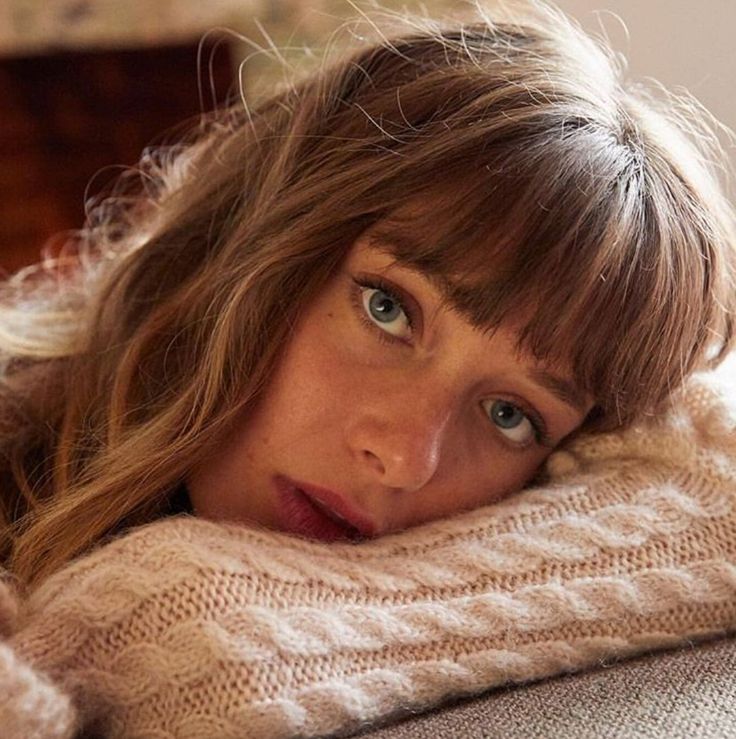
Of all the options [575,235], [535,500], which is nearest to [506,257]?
[575,235]

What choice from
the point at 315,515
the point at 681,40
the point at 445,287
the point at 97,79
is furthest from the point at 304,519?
the point at 97,79

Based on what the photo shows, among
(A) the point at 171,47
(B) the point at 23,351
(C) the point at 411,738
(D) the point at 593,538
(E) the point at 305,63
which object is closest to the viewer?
(C) the point at 411,738

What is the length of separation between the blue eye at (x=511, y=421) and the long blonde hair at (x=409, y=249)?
61 mm

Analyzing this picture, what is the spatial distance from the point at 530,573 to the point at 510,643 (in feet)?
0.17

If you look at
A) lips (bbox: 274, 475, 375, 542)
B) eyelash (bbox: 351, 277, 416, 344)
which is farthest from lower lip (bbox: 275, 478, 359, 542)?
eyelash (bbox: 351, 277, 416, 344)

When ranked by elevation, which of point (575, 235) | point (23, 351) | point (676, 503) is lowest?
point (23, 351)

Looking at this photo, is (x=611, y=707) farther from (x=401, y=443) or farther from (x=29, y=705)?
(x=29, y=705)

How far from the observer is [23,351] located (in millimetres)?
984

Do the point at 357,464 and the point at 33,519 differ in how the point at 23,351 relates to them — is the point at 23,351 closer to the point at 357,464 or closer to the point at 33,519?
the point at 33,519

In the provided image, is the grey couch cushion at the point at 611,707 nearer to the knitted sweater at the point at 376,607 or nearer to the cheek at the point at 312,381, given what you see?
the knitted sweater at the point at 376,607

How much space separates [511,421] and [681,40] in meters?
0.70

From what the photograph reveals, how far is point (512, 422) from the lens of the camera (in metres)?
0.87

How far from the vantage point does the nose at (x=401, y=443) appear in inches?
30.1

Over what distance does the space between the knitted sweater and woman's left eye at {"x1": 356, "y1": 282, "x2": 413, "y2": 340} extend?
Answer: 161 mm
